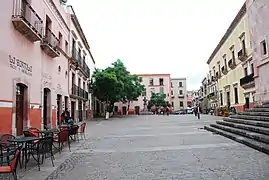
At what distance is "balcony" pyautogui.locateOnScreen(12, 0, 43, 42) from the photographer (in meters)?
9.82

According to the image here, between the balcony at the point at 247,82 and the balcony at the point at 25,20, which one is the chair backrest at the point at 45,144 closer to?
the balcony at the point at 25,20

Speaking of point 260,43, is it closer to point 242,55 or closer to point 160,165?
point 242,55

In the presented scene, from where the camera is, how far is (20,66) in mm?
10734

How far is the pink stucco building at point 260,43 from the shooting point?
1627 cm

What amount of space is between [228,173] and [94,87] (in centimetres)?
3044

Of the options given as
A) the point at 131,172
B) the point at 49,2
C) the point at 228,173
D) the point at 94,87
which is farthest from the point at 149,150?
the point at 94,87

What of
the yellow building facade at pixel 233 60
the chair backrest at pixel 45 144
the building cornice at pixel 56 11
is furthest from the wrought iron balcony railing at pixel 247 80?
the chair backrest at pixel 45 144

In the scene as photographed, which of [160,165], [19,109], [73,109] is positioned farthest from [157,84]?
[160,165]

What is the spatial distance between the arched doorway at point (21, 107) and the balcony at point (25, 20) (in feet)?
7.26

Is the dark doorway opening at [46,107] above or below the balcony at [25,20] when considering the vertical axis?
below

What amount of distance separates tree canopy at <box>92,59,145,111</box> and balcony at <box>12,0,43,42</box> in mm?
20867

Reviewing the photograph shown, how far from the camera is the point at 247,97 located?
87.7ft

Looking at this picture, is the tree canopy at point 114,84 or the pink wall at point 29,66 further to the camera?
the tree canopy at point 114,84

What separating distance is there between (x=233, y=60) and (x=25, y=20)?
26.9m
